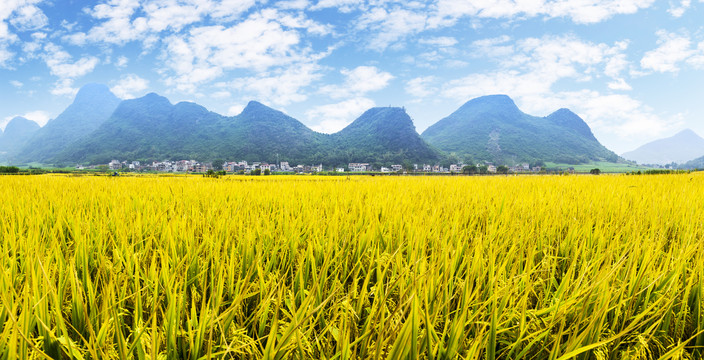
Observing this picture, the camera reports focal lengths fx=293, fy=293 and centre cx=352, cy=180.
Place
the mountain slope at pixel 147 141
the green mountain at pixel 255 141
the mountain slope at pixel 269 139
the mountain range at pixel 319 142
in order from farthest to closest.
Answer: the mountain slope at pixel 147 141
the mountain range at pixel 319 142
the green mountain at pixel 255 141
the mountain slope at pixel 269 139

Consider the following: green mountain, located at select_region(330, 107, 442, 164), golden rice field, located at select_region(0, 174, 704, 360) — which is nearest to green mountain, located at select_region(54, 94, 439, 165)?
green mountain, located at select_region(330, 107, 442, 164)

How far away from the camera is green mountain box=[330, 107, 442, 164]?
138 meters

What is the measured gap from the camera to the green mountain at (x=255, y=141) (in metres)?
140

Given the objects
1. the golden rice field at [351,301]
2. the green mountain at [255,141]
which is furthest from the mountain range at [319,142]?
the golden rice field at [351,301]

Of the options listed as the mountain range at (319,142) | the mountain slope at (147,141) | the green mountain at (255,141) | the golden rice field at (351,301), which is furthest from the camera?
the mountain slope at (147,141)

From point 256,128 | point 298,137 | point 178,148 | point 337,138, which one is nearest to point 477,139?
point 337,138

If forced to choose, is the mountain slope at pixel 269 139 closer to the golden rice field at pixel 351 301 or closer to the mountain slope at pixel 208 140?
the mountain slope at pixel 208 140

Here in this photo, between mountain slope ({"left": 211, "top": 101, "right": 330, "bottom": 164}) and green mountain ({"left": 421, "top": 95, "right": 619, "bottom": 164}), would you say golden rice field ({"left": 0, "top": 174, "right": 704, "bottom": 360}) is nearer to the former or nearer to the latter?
mountain slope ({"left": 211, "top": 101, "right": 330, "bottom": 164})

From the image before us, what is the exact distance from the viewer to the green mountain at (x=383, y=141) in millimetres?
138375

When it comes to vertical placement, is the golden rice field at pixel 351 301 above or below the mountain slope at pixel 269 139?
below

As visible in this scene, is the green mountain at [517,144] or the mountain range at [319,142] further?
the green mountain at [517,144]

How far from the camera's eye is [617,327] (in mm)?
1131

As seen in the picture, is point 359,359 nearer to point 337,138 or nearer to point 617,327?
point 617,327

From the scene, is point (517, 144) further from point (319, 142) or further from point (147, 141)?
point (147, 141)
